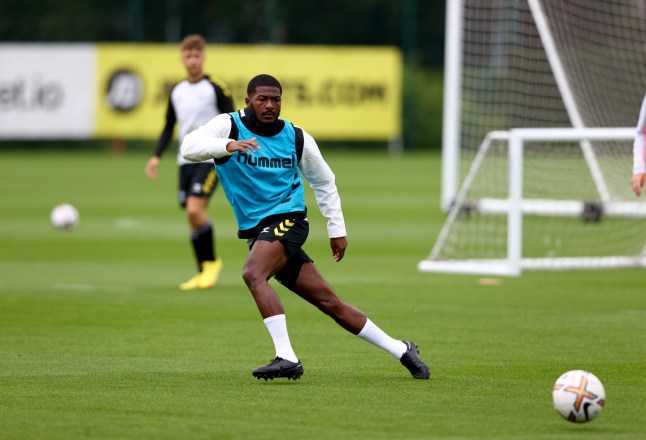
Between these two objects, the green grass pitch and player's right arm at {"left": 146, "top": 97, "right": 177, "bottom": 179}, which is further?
player's right arm at {"left": 146, "top": 97, "right": 177, "bottom": 179}

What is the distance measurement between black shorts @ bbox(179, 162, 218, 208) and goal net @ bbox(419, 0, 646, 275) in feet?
9.58

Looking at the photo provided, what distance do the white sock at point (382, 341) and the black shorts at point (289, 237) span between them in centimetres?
53

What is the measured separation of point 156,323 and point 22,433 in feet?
15.1

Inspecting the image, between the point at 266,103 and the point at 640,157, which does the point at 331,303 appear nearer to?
the point at 266,103

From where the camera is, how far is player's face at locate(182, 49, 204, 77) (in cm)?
1411

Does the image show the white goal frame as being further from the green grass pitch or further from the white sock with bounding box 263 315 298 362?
the white sock with bounding box 263 315 298 362

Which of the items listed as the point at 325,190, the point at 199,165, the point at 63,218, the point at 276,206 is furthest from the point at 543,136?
the point at 63,218

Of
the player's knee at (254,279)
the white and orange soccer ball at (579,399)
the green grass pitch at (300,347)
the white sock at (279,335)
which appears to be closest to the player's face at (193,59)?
the green grass pitch at (300,347)

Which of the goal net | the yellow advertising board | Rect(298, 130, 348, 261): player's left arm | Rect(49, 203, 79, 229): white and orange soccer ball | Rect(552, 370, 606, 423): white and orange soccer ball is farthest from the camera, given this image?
the yellow advertising board

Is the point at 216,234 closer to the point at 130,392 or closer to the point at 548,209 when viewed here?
the point at 548,209

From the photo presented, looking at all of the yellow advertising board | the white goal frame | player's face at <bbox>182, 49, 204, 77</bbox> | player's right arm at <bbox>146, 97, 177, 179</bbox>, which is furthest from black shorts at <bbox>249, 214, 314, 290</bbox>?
the yellow advertising board

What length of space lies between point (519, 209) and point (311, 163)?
21.2ft

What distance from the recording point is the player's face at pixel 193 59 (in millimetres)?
14109

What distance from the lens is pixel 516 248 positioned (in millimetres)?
15164
